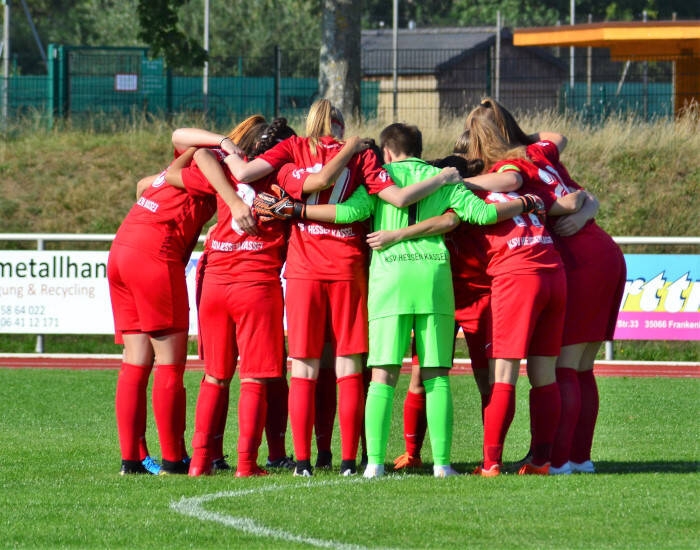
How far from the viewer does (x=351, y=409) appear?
7090 millimetres

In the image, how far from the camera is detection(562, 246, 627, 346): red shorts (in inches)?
296

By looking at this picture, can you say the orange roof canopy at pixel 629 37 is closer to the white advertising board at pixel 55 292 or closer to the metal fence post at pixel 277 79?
the metal fence post at pixel 277 79

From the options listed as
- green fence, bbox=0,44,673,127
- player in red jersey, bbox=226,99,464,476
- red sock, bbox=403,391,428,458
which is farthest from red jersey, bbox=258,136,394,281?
green fence, bbox=0,44,673,127

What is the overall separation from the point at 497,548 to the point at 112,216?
669 inches

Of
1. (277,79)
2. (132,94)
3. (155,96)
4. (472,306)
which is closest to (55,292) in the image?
(472,306)

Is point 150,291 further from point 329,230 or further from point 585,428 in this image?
point 585,428

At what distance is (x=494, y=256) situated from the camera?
23.7 ft

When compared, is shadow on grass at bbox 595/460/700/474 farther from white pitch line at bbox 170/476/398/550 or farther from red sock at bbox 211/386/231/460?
red sock at bbox 211/386/231/460

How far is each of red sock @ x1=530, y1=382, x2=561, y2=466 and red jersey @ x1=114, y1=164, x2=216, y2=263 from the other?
2203 millimetres

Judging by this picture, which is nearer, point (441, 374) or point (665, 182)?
point (441, 374)

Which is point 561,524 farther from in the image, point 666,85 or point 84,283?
point 666,85

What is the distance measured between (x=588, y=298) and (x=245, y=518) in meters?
2.69

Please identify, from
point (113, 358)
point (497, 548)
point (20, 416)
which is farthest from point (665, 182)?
point (497, 548)

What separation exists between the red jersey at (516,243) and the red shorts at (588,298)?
12.3 inches
